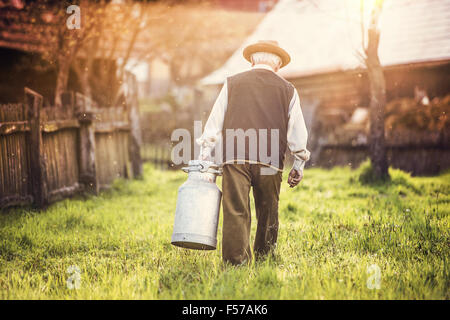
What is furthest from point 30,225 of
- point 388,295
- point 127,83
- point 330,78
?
point 330,78

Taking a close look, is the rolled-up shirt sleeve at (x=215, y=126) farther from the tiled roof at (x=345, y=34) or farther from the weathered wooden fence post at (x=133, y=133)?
the weathered wooden fence post at (x=133, y=133)

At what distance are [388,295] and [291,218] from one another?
8.23ft

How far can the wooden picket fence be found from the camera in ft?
18.3

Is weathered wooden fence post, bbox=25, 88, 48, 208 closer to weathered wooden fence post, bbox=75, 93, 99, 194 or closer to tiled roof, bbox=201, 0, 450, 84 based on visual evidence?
weathered wooden fence post, bbox=75, 93, 99, 194

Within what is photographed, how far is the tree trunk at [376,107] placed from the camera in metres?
7.38

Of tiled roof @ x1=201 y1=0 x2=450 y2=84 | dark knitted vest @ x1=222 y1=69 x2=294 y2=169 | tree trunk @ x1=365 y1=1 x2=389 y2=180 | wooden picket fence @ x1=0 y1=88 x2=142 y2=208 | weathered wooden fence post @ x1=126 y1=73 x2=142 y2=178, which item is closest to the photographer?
dark knitted vest @ x1=222 y1=69 x2=294 y2=169

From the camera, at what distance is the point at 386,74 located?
10539mm

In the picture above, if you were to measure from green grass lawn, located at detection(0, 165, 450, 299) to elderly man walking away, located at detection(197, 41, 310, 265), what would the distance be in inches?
13.9

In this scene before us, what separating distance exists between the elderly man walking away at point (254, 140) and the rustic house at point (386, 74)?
16.1 ft

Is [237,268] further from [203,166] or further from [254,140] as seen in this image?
[254,140]

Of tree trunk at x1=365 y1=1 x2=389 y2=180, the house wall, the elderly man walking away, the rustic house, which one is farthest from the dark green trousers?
the house wall

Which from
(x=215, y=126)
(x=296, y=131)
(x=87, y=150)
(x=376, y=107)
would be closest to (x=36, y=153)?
(x=87, y=150)

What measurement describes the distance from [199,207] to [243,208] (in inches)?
15.4

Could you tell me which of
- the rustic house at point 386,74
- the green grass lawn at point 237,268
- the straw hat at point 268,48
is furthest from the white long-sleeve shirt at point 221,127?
the rustic house at point 386,74
